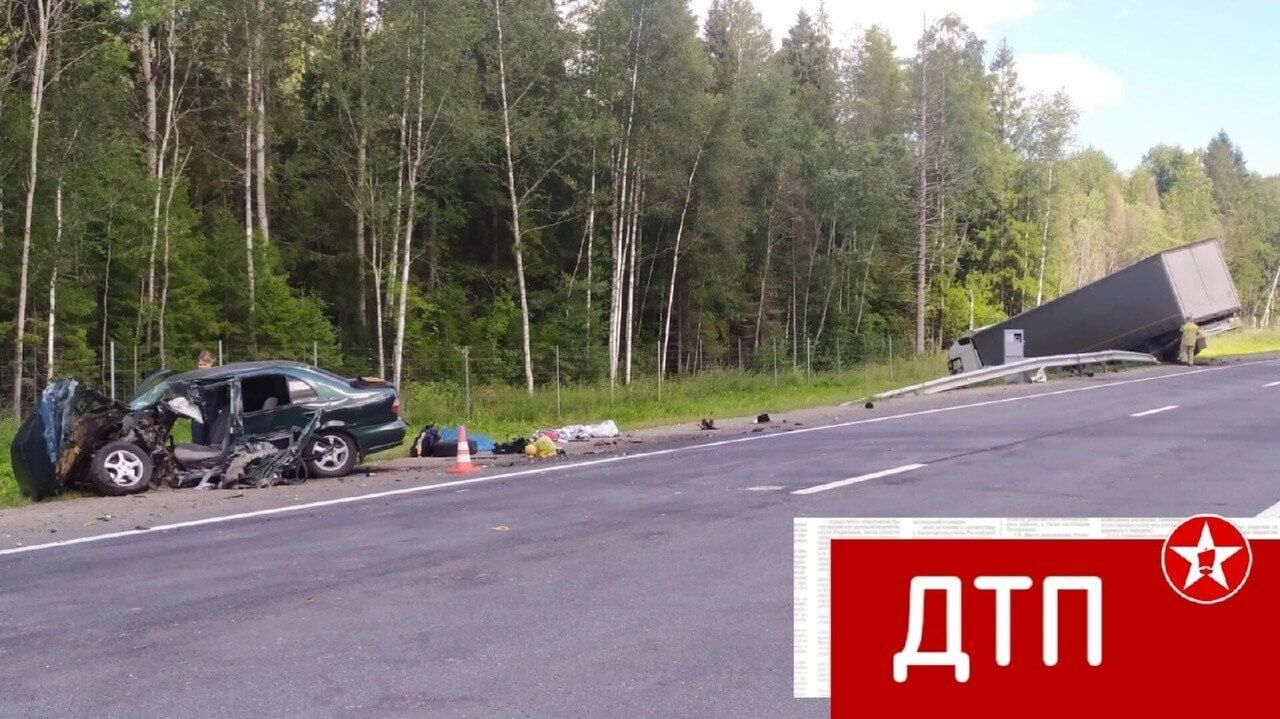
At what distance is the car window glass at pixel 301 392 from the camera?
47.4 feet

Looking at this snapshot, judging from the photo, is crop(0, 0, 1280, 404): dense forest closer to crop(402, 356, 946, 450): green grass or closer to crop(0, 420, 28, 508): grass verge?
crop(402, 356, 946, 450): green grass

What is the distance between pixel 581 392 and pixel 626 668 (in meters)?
21.4

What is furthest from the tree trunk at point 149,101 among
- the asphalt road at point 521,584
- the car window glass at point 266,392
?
the asphalt road at point 521,584

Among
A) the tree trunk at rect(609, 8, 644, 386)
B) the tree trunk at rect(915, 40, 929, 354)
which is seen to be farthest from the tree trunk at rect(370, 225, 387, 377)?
the tree trunk at rect(915, 40, 929, 354)

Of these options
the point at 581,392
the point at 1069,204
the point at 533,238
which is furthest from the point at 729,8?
the point at 581,392

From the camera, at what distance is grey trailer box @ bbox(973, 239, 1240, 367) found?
30.4 meters

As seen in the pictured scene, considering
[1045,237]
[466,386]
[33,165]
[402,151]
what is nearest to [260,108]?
[402,151]

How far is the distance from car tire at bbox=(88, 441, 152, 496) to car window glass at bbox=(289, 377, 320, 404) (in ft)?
6.71

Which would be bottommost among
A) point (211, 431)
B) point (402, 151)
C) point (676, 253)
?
point (211, 431)

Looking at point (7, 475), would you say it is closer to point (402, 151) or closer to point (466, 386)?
point (466, 386)

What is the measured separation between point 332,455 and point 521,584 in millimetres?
7866

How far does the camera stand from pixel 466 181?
45062mm

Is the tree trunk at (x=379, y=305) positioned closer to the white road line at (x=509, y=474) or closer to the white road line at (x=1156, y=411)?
the white road line at (x=509, y=474)

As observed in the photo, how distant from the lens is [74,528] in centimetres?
1074
